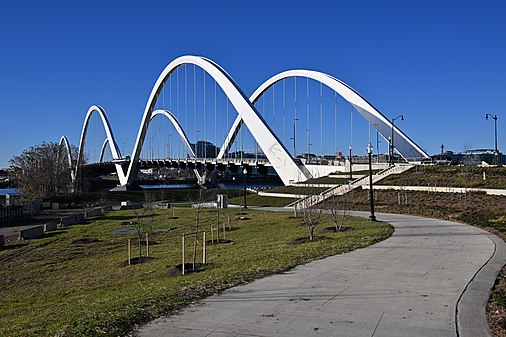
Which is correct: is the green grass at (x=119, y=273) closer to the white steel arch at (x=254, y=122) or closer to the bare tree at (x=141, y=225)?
the bare tree at (x=141, y=225)

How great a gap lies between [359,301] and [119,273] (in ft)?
29.9

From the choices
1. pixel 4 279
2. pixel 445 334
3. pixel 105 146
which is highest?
pixel 105 146

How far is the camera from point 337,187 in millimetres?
45531

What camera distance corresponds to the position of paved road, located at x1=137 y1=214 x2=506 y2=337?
6.85m

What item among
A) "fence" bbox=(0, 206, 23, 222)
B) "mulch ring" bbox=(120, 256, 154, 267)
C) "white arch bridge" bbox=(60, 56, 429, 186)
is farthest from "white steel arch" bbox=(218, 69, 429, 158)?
"mulch ring" bbox=(120, 256, 154, 267)

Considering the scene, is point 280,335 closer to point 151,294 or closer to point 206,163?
point 151,294

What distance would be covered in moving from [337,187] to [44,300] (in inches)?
1382

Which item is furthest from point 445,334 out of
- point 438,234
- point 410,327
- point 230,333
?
point 438,234

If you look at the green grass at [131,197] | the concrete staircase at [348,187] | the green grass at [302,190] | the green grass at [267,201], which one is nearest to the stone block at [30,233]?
the concrete staircase at [348,187]

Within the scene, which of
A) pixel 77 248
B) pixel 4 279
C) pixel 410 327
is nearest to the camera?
pixel 410 327

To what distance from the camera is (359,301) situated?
8.41 meters

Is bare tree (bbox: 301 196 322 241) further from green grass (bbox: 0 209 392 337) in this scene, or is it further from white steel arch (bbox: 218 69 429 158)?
white steel arch (bbox: 218 69 429 158)

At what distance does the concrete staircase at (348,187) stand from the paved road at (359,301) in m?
25.8

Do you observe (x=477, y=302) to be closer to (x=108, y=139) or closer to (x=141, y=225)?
(x=141, y=225)
